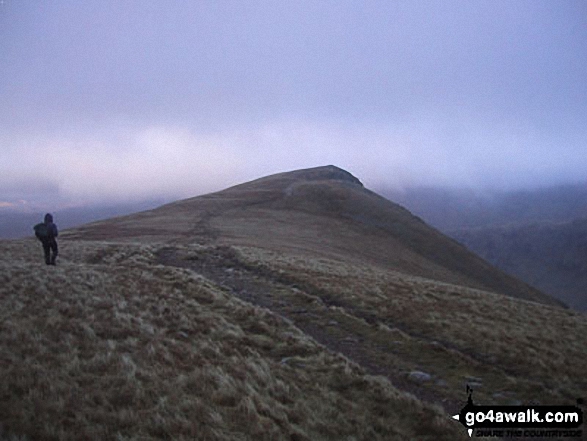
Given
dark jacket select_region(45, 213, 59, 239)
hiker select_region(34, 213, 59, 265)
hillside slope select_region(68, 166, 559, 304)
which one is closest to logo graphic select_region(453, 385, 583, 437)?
hiker select_region(34, 213, 59, 265)

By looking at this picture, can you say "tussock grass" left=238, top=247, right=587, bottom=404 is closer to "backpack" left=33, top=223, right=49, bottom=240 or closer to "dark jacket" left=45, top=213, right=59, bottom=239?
"dark jacket" left=45, top=213, right=59, bottom=239

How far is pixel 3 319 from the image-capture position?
11672 millimetres

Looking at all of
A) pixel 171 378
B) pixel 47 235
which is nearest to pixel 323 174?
pixel 47 235

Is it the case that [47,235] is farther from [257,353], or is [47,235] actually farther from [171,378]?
[171,378]

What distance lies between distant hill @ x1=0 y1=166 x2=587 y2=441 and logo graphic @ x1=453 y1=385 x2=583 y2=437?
15.1 inches

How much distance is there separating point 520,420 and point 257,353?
716cm

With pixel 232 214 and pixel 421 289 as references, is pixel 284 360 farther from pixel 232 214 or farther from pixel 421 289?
pixel 232 214

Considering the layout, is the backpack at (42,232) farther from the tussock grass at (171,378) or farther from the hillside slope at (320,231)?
the hillside slope at (320,231)

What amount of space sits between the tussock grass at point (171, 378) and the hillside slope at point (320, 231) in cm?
2551

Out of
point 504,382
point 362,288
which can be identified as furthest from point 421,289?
point 504,382

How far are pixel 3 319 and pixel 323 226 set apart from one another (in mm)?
59108

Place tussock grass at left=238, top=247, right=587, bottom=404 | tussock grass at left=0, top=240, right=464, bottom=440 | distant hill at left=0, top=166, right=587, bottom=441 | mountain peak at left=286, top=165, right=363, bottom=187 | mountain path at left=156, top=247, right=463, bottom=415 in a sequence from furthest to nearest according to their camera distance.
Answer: mountain peak at left=286, top=165, right=363, bottom=187, tussock grass at left=238, top=247, right=587, bottom=404, mountain path at left=156, top=247, right=463, bottom=415, distant hill at left=0, top=166, right=587, bottom=441, tussock grass at left=0, top=240, right=464, bottom=440

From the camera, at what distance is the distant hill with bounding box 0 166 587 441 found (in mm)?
7914

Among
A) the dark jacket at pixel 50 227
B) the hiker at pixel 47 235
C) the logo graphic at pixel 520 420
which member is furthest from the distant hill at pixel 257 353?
the dark jacket at pixel 50 227
